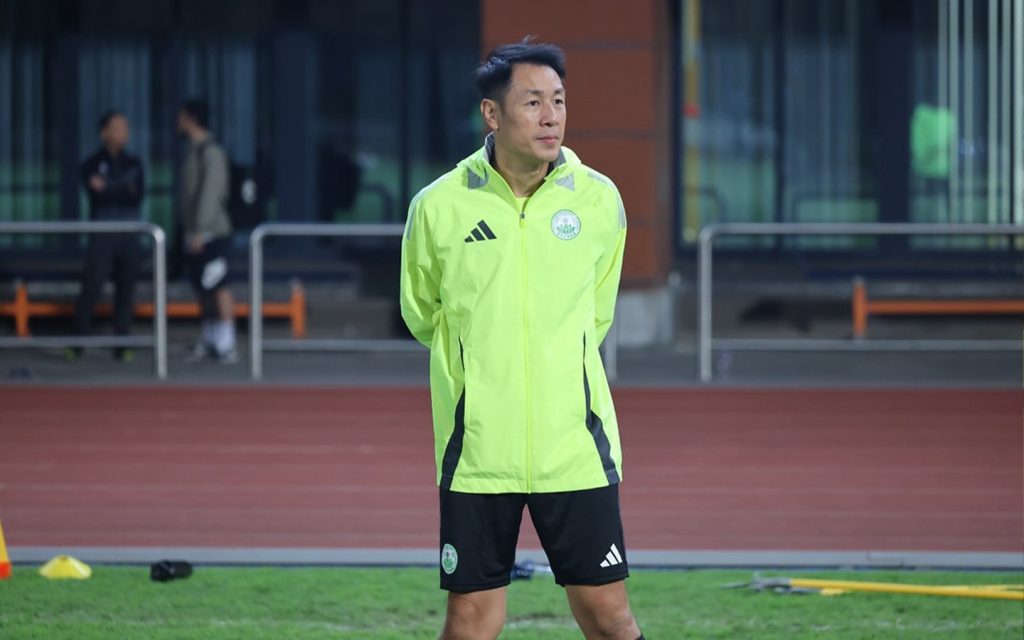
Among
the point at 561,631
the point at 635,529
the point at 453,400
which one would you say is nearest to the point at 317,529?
the point at 635,529

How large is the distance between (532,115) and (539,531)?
1.00 m

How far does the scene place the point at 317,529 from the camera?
8914 millimetres

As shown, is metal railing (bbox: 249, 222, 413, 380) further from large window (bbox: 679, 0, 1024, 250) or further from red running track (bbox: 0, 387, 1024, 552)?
large window (bbox: 679, 0, 1024, 250)

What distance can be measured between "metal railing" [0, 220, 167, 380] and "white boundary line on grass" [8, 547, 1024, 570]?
658 cm

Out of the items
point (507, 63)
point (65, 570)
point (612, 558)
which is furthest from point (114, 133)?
point (612, 558)

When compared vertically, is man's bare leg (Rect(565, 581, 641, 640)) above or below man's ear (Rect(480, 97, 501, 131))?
below

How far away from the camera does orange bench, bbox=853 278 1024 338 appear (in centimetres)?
1708

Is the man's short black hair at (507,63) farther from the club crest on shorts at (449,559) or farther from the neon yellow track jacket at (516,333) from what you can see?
the club crest on shorts at (449,559)

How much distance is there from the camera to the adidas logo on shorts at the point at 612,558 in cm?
484

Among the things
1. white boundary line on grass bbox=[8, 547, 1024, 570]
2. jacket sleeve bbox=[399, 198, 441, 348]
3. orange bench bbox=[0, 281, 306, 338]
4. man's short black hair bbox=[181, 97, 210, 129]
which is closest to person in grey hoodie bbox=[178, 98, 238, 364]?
man's short black hair bbox=[181, 97, 210, 129]

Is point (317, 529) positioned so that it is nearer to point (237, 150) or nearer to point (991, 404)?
point (991, 404)

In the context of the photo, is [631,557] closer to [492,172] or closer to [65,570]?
[65,570]

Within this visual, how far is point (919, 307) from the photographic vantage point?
1731 cm

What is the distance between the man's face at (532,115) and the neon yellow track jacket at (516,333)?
0.30 feet
